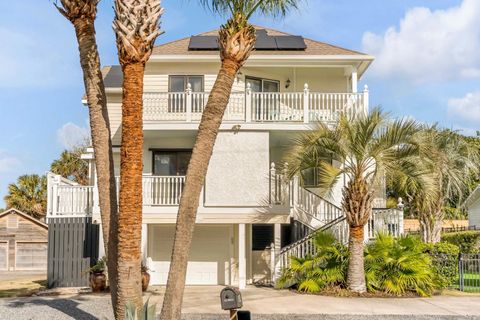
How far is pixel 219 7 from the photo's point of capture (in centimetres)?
1153

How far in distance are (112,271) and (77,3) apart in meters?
4.71

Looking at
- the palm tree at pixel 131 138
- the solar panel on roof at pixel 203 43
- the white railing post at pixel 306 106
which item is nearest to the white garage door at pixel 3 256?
the solar panel on roof at pixel 203 43

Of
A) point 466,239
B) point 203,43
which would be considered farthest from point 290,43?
point 466,239

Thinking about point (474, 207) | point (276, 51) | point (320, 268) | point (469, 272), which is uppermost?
point (276, 51)

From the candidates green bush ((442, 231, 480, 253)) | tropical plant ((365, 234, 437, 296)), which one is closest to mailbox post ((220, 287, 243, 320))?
tropical plant ((365, 234, 437, 296))

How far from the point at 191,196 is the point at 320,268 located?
26.4 ft

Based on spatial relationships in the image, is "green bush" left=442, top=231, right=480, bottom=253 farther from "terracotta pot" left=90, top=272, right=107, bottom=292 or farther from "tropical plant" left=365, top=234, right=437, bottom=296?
"terracotta pot" left=90, top=272, right=107, bottom=292

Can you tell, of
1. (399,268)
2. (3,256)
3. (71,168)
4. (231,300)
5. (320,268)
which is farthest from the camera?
(71,168)

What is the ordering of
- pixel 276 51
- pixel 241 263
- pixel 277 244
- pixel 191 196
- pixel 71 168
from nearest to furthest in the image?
pixel 191 196, pixel 241 263, pixel 277 244, pixel 276 51, pixel 71 168

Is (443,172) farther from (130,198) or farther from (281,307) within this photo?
(130,198)

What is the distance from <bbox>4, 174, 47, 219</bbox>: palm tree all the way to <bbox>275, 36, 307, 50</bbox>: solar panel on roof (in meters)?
23.3

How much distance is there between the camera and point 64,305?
14.3 metres

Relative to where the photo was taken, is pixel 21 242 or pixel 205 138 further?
pixel 21 242

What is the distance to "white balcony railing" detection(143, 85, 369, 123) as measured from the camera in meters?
19.1
